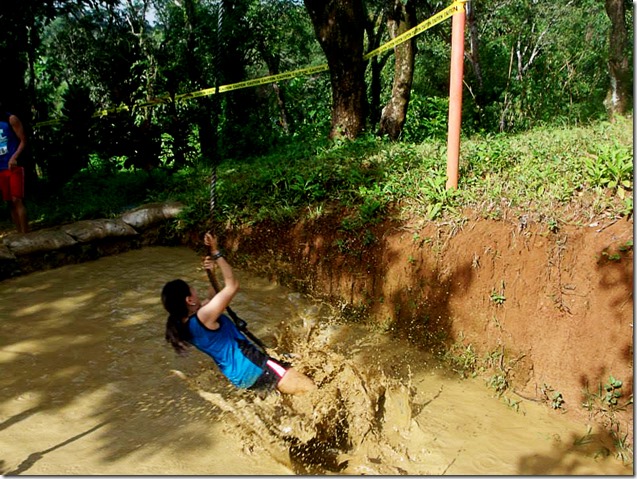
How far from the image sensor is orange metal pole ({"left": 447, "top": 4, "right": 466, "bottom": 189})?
5.05m

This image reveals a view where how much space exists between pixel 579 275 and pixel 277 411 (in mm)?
2511

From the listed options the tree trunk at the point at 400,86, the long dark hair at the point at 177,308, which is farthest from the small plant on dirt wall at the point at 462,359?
the tree trunk at the point at 400,86

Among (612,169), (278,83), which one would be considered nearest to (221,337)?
(612,169)

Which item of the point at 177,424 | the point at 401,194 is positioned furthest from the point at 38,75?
the point at 177,424

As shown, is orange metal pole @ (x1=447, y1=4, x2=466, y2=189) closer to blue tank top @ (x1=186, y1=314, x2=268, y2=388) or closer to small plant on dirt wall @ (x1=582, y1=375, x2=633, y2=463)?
small plant on dirt wall @ (x1=582, y1=375, x2=633, y2=463)

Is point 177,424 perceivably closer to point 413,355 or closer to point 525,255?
point 413,355

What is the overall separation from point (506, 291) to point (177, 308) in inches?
106

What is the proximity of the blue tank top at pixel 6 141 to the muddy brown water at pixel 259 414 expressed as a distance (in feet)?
7.28

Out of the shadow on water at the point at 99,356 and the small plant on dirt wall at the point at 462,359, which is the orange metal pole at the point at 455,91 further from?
the shadow on water at the point at 99,356

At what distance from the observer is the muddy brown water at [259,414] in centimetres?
357

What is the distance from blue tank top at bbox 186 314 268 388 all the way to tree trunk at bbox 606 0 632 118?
27.5ft

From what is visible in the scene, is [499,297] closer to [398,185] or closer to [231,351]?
[398,185]

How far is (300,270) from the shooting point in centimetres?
604

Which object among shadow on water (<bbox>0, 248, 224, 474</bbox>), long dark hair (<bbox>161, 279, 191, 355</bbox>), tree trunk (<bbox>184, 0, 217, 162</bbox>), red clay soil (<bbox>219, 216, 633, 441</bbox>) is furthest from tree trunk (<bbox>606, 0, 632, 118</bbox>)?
long dark hair (<bbox>161, 279, 191, 355</bbox>)
